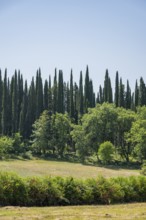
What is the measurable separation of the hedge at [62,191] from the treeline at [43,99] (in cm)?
6568

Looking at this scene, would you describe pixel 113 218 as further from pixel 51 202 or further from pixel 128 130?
pixel 128 130

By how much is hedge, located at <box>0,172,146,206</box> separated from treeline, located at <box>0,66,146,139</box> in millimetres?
65684

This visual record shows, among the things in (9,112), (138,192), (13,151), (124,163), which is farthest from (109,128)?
(138,192)


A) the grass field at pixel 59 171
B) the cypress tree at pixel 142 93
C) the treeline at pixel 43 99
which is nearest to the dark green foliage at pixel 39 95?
the treeline at pixel 43 99

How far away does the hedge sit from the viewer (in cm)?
1523

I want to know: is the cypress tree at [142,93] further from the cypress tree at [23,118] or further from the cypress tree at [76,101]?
the cypress tree at [23,118]

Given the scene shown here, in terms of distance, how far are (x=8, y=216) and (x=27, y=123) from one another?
73.4 m

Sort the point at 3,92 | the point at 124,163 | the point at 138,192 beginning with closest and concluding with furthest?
the point at 138,192 < the point at 124,163 < the point at 3,92

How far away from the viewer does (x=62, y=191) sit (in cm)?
1611

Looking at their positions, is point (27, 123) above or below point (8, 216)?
above

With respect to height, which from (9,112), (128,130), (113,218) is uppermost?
(9,112)

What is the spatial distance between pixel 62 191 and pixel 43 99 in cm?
7214

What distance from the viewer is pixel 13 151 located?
69.8 m

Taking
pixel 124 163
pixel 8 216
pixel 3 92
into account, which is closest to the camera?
pixel 8 216
